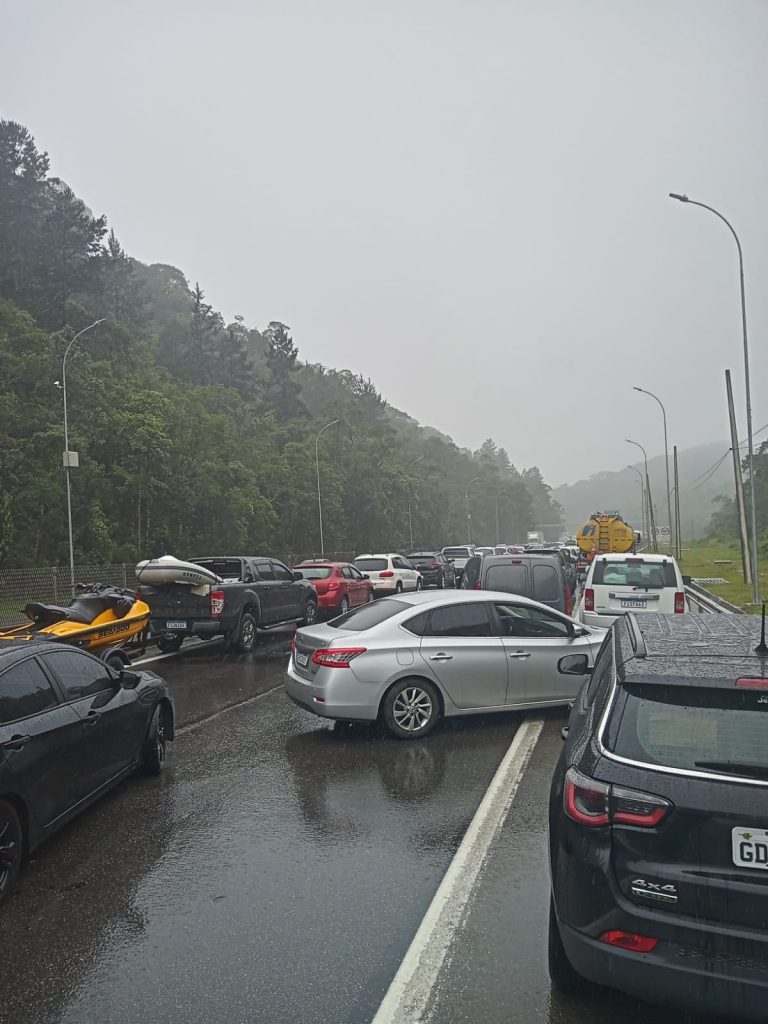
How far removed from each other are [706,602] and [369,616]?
1872 centimetres

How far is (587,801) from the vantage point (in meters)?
3.29

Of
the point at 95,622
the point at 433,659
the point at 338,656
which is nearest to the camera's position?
the point at 338,656

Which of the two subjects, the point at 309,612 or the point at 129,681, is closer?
the point at 129,681

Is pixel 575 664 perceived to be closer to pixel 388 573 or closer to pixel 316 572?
pixel 316 572

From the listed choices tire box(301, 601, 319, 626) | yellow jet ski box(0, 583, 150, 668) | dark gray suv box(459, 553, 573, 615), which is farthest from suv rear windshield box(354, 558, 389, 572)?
yellow jet ski box(0, 583, 150, 668)

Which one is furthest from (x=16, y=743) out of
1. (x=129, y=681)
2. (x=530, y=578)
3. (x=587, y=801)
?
(x=530, y=578)

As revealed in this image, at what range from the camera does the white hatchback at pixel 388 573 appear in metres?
28.5

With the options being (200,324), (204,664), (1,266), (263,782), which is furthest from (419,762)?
(200,324)

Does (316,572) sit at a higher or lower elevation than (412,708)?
higher

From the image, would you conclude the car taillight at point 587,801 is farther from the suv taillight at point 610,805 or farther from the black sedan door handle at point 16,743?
the black sedan door handle at point 16,743

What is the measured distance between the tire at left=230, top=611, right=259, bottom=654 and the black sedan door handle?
1021 cm

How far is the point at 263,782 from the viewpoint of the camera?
6.96 m

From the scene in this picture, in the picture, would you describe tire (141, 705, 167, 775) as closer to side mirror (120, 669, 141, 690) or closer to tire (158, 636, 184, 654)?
side mirror (120, 669, 141, 690)

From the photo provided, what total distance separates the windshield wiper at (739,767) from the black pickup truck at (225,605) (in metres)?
12.2
